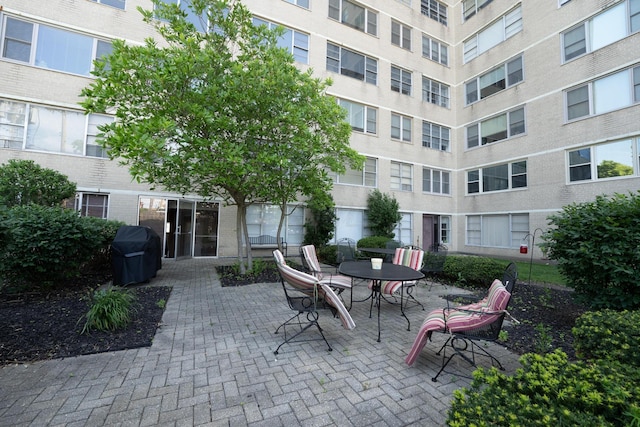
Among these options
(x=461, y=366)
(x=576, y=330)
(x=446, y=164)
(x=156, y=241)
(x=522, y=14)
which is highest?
(x=522, y=14)

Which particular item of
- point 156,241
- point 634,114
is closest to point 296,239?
point 156,241

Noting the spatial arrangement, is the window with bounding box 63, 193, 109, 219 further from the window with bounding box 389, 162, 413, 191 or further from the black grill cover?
the window with bounding box 389, 162, 413, 191

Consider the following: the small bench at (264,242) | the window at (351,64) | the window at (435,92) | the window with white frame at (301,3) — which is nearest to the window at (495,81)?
the window at (435,92)

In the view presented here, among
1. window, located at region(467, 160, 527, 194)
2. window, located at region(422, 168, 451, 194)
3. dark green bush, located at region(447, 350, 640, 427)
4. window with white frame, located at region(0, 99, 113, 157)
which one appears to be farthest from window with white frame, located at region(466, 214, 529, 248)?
window with white frame, located at region(0, 99, 113, 157)

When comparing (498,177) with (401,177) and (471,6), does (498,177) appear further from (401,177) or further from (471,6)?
(471,6)

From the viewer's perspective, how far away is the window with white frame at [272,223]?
13633mm

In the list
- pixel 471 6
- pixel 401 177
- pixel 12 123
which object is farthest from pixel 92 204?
pixel 471 6

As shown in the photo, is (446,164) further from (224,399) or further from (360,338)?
(224,399)

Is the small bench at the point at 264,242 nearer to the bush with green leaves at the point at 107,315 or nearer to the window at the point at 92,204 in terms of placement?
the window at the point at 92,204

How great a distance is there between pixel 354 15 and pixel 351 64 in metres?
3.19

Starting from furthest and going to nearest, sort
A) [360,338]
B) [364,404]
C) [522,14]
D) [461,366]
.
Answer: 1. [522,14]
2. [360,338]
3. [461,366]
4. [364,404]

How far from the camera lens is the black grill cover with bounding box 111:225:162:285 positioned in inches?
258

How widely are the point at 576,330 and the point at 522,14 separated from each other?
19.8 metres

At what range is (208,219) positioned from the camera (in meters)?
12.9
